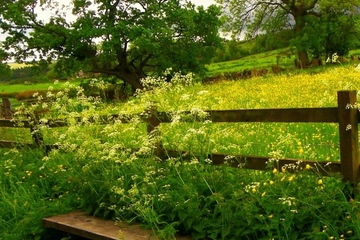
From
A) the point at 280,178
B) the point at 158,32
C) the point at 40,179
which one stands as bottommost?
the point at 40,179

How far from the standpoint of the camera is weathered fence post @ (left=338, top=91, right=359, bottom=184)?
4887 mm

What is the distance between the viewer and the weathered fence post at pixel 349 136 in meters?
4.89

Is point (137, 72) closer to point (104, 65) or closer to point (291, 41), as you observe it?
point (104, 65)

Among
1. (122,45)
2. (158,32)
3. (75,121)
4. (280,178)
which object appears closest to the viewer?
(280,178)

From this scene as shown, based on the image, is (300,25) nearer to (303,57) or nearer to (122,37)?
(303,57)

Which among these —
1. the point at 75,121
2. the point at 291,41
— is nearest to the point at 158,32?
the point at 291,41

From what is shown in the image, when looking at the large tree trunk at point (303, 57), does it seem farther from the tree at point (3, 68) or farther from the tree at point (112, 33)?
the tree at point (3, 68)

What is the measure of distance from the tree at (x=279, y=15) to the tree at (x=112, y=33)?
863 cm

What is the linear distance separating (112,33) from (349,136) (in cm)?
3096

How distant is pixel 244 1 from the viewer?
46.2 m

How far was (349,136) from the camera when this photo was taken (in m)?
4.94

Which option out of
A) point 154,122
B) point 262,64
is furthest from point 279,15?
point 154,122

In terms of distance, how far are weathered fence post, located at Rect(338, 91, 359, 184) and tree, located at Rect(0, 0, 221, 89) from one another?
3024 cm

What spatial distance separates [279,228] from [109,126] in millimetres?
2875
